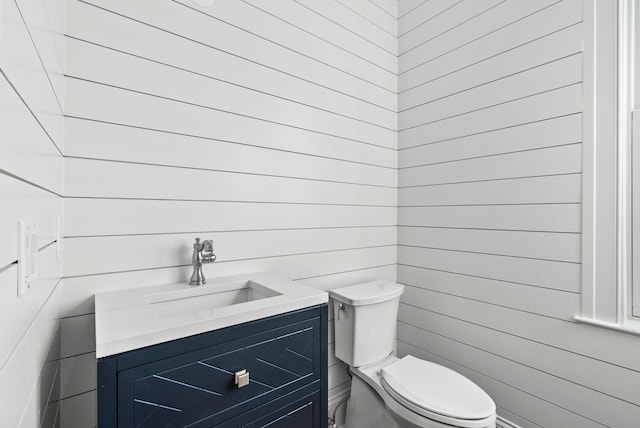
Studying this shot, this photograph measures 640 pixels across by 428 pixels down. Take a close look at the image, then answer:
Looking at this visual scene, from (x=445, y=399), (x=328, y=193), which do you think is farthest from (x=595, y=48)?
(x=445, y=399)

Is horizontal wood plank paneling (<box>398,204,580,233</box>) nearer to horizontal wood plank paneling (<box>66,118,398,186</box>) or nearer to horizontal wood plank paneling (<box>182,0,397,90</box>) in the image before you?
horizontal wood plank paneling (<box>66,118,398,186</box>)

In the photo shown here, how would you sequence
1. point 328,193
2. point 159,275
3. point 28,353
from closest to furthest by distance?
point 28,353 → point 159,275 → point 328,193

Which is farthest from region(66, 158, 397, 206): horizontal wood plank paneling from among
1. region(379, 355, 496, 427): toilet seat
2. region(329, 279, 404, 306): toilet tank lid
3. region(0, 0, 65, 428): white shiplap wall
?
region(379, 355, 496, 427): toilet seat

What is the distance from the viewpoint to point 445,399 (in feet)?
3.99

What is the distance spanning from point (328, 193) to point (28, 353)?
1.33 meters

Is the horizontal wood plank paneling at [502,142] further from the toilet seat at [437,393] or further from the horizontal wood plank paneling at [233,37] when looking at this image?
the toilet seat at [437,393]

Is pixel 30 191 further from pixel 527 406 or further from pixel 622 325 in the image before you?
pixel 527 406

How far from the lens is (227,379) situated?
2.84 ft

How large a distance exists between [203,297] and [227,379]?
37cm

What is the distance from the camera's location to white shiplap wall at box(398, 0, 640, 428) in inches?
50.8

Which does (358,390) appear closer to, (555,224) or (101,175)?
(555,224)

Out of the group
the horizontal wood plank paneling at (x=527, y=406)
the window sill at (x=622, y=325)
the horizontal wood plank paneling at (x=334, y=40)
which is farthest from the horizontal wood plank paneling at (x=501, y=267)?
the horizontal wood plank paneling at (x=334, y=40)

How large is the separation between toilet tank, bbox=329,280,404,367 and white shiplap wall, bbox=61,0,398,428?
0.16m

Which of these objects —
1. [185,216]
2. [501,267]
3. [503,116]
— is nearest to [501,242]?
[501,267]
